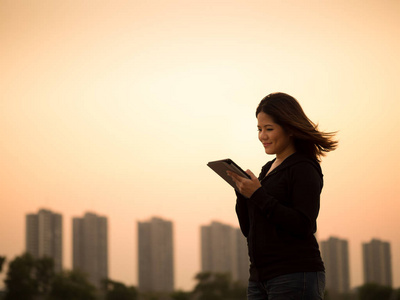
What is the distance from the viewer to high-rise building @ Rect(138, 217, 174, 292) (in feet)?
106

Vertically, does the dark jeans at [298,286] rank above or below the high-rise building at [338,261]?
below

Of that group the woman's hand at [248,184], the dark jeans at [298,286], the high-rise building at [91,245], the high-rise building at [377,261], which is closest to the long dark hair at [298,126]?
the woman's hand at [248,184]

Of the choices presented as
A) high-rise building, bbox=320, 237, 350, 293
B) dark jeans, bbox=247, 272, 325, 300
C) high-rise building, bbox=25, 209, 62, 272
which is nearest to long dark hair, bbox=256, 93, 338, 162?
dark jeans, bbox=247, 272, 325, 300

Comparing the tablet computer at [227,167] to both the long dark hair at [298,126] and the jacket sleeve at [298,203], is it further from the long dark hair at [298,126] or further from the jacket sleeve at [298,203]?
the long dark hair at [298,126]

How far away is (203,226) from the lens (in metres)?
34.9

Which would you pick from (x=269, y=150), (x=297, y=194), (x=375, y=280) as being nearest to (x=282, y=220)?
(x=297, y=194)

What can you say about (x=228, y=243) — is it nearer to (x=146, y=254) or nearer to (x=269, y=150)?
(x=146, y=254)

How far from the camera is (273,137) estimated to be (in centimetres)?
219

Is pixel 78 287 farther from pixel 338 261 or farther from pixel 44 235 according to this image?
pixel 338 261

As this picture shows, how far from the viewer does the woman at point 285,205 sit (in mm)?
2000

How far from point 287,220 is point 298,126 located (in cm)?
40

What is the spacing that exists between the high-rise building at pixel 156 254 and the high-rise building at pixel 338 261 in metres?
9.72

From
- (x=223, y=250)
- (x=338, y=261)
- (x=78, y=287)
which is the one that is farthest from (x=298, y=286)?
(x=223, y=250)

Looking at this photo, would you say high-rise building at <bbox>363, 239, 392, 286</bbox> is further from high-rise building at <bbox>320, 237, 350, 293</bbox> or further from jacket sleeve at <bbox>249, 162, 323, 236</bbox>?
jacket sleeve at <bbox>249, 162, 323, 236</bbox>
